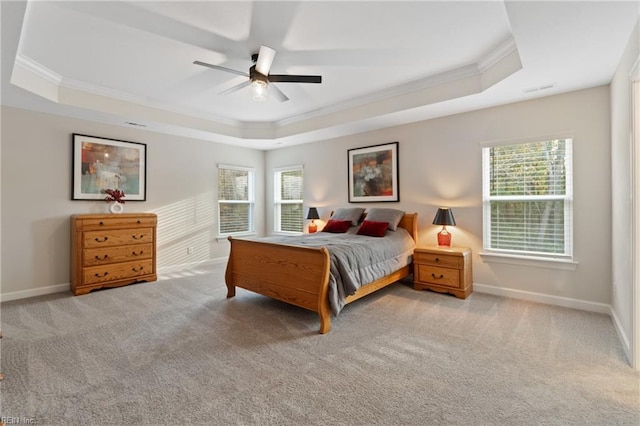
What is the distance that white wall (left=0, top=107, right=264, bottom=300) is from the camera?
3707 mm

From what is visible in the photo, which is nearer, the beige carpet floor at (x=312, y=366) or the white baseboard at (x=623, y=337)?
the beige carpet floor at (x=312, y=366)

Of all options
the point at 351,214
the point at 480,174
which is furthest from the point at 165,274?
the point at 480,174

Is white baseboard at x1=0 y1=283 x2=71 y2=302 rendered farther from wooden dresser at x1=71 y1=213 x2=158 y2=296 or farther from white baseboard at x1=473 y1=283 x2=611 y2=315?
white baseboard at x1=473 y1=283 x2=611 y2=315

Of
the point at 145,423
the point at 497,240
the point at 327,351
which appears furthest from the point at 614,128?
the point at 145,423

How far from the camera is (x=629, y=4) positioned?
6.07 ft

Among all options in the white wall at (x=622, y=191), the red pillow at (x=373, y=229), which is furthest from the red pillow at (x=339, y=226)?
the white wall at (x=622, y=191)

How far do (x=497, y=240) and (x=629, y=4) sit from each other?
2650mm

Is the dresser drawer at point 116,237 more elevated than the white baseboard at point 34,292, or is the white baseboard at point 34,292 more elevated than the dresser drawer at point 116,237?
the dresser drawer at point 116,237

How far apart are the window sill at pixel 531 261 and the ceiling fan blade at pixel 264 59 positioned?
3.52 meters

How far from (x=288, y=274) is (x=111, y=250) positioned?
2864mm

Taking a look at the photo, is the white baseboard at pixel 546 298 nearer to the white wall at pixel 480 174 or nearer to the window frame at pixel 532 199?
the white wall at pixel 480 174

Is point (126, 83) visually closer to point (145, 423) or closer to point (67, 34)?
point (67, 34)

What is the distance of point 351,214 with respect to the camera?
16.0 ft

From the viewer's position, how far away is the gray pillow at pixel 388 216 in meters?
4.33
